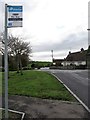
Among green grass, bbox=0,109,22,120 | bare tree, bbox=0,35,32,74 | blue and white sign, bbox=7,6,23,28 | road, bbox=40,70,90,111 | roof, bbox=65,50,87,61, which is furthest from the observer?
roof, bbox=65,50,87,61

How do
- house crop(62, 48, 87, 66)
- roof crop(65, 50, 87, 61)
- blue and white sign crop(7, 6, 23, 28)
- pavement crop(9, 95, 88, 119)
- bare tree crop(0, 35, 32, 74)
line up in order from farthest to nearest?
roof crop(65, 50, 87, 61)
house crop(62, 48, 87, 66)
bare tree crop(0, 35, 32, 74)
pavement crop(9, 95, 88, 119)
blue and white sign crop(7, 6, 23, 28)

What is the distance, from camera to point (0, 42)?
31.0 meters

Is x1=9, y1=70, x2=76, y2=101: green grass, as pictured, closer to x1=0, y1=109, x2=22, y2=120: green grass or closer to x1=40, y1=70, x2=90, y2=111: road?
x1=40, y1=70, x2=90, y2=111: road

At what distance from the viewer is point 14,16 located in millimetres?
5586

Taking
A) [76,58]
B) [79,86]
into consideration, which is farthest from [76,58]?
[79,86]

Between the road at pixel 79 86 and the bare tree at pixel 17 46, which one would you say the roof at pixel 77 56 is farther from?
the road at pixel 79 86

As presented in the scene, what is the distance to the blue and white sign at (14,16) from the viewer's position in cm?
554

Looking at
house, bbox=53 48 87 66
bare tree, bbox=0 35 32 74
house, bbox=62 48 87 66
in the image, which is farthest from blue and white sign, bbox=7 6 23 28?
house, bbox=62 48 87 66

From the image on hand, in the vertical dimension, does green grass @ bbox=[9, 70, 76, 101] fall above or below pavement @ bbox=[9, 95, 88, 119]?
above

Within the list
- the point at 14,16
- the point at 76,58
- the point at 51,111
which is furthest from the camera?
the point at 76,58

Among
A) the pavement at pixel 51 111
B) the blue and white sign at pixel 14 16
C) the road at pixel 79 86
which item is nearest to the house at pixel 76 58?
the road at pixel 79 86

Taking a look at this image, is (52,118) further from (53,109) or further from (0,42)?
(0,42)

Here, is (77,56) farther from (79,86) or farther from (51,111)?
(51,111)

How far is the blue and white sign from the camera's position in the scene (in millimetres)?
5544
